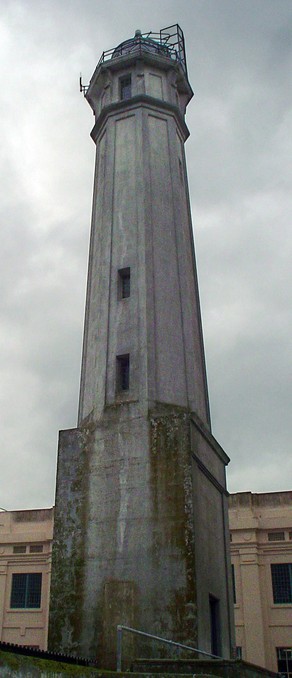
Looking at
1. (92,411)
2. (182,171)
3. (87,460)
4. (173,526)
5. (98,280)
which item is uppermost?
(182,171)

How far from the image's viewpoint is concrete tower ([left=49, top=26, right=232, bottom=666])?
660 inches

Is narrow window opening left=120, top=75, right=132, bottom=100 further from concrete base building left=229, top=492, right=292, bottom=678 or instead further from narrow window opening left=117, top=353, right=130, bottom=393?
concrete base building left=229, top=492, right=292, bottom=678

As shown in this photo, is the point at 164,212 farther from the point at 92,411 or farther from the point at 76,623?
the point at 76,623

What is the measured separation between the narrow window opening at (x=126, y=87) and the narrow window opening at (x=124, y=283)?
7609 millimetres

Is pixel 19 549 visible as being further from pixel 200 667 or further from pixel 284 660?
pixel 200 667

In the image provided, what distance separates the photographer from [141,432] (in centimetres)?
1838

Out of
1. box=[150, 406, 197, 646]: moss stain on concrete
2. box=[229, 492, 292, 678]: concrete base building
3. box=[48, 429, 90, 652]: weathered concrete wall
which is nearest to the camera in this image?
box=[150, 406, 197, 646]: moss stain on concrete

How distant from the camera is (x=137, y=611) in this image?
16453 millimetres

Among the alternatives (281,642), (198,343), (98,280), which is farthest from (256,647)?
(98,280)

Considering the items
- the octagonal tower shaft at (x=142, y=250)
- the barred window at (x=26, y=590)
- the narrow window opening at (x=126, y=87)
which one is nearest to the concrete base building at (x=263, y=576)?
the barred window at (x=26, y=590)

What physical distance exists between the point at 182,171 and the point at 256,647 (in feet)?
68.9

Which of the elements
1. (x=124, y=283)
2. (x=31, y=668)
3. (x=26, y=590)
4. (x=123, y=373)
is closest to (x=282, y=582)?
(x=26, y=590)

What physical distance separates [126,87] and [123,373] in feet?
38.0

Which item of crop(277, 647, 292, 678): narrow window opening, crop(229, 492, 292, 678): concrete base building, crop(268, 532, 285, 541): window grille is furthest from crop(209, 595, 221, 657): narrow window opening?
crop(268, 532, 285, 541): window grille
